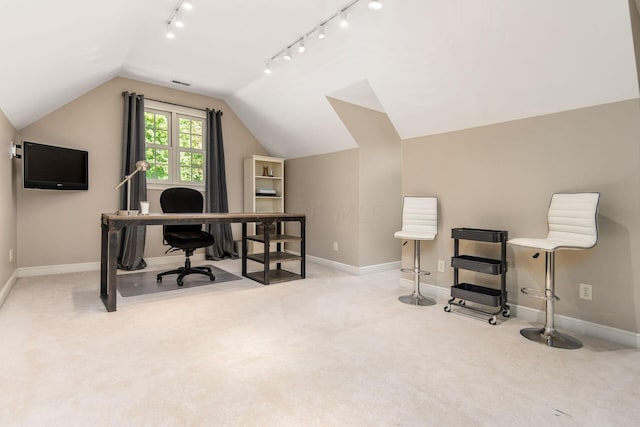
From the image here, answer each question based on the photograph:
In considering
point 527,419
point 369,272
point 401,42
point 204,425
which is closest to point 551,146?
point 401,42

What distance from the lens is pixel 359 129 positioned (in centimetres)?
449

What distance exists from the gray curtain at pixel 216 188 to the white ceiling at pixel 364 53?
113 cm

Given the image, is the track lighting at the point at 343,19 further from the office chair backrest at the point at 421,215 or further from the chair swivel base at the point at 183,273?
the chair swivel base at the point at 183,273

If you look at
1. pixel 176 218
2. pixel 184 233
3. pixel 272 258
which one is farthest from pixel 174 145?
pixel 272 258

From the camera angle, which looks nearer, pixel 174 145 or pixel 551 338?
pixel 551 338

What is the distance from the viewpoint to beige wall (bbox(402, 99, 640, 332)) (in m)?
2.34

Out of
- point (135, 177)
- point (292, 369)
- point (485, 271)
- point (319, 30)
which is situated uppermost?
point (319, 30)

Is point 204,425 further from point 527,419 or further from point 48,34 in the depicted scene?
point 48,34

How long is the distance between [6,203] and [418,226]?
4.09m

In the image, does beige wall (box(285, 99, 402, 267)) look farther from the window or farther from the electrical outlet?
the electrical outlet

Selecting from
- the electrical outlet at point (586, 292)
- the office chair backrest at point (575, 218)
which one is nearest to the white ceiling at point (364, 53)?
the office chair backrest at point (575, 218)

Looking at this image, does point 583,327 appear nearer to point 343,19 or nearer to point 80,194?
point 343,19

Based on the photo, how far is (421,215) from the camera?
344 cm

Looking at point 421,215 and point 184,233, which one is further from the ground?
point 421,215
